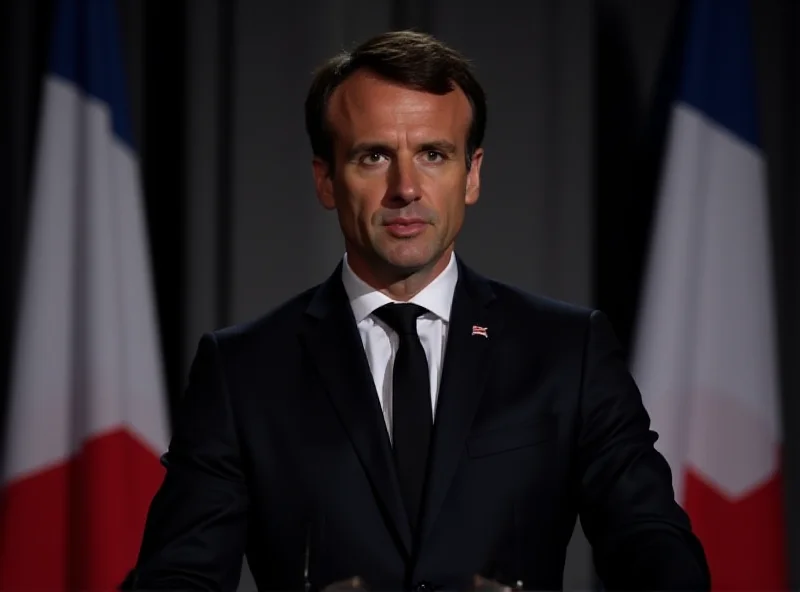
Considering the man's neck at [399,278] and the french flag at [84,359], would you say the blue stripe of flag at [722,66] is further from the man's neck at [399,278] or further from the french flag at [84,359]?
the man's neck at [399,278]

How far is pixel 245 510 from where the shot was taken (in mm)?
1685

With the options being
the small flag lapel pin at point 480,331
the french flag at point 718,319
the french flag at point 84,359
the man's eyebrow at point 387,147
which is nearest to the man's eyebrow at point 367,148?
the man's eyebrow at point 387,147

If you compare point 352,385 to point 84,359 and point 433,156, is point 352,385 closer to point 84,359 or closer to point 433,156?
point 433,156

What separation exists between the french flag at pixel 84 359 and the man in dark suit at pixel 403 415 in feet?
4.42

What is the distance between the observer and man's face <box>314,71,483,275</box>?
5.61 feet

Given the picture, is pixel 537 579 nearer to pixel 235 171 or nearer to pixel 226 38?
pixel 235 171

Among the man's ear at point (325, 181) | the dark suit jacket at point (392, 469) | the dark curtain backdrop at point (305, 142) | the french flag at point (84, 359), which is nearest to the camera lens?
the dark suit jacket at point (392, 469)

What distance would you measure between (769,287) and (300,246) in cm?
129

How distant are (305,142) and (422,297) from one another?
1.65m

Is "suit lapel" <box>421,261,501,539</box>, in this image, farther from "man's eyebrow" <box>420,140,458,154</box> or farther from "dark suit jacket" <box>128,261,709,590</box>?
"man's eyebrow" <box>420,140,458,154</box>

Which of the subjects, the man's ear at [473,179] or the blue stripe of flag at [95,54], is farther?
the blue stripe of flag at [95,54]

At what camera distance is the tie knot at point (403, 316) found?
1.74 meters

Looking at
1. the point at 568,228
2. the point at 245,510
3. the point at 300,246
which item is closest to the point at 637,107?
the point at 568,228

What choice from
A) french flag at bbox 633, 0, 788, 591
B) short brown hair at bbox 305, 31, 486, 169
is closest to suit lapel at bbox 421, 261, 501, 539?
short brown hair at bbox 305, 31, 486, 169
